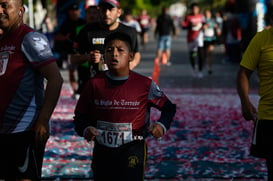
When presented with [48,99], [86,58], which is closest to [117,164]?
[48,99]

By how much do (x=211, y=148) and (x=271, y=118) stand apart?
3697mm

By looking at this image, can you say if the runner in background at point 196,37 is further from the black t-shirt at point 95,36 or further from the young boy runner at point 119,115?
the young boy runner at point 119,115

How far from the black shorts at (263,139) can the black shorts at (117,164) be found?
1.10m

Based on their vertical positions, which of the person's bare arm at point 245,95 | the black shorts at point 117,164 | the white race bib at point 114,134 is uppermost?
the person's bare arm at point 245,95

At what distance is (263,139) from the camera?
513cm

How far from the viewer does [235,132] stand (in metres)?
9.95

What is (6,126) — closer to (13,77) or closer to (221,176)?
(13,77)

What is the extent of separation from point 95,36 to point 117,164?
2.97 meters

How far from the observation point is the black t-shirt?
282 inches

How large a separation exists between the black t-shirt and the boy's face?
97.0 inches

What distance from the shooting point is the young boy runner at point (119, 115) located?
4.52 meters

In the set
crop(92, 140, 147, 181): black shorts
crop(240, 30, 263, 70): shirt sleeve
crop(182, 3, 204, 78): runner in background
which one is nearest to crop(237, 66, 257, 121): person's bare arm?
crop(240, 30, 263, 70): shirt sleeve

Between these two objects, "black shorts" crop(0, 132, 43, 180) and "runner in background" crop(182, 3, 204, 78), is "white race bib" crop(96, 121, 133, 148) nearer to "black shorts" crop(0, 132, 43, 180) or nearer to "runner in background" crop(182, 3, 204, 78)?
"black shorts" crop(0, 132, 43, 180)

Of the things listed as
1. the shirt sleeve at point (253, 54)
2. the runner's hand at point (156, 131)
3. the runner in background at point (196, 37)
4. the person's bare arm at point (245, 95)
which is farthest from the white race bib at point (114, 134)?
the runner in background at point (196, 37)
